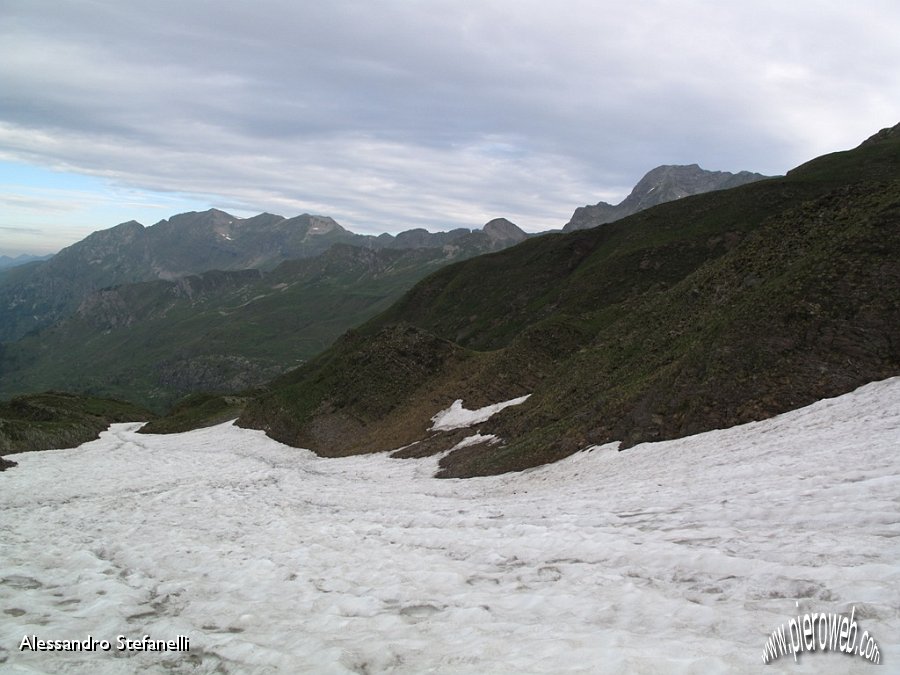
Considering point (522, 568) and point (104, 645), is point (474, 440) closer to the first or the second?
point (522, 568)

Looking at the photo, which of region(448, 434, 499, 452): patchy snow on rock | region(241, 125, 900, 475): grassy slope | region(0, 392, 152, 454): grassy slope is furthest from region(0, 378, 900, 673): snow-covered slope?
region(0, 392, 152, 454): grassy slope

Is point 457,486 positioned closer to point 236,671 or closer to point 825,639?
point 236,671

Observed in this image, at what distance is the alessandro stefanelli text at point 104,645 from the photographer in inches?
328

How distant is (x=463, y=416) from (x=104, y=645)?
3296cm

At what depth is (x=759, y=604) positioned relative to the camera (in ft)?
24.3

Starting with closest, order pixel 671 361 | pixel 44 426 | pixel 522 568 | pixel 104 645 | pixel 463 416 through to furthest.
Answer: pixel 104 645
pixel 522 568
pixel 671 361
pixel 463 416
pixel 44 426

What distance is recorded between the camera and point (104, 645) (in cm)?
854

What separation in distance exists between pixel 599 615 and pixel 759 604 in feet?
7.28

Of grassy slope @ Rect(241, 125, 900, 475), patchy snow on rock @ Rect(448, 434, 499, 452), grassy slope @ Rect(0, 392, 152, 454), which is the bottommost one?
grassy slope @ Rect(0, 392, 152, 454)

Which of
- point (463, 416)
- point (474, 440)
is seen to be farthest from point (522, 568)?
point (463, 416)

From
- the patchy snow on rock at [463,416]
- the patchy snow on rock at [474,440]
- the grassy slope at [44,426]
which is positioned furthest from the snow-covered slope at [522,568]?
the grassy slope at [44,426]

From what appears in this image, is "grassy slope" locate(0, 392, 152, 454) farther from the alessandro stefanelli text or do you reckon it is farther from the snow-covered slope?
the alessandro stefanelli text

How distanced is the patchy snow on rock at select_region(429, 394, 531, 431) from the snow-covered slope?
17.2 metres

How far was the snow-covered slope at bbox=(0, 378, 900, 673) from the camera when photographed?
7.24 m
